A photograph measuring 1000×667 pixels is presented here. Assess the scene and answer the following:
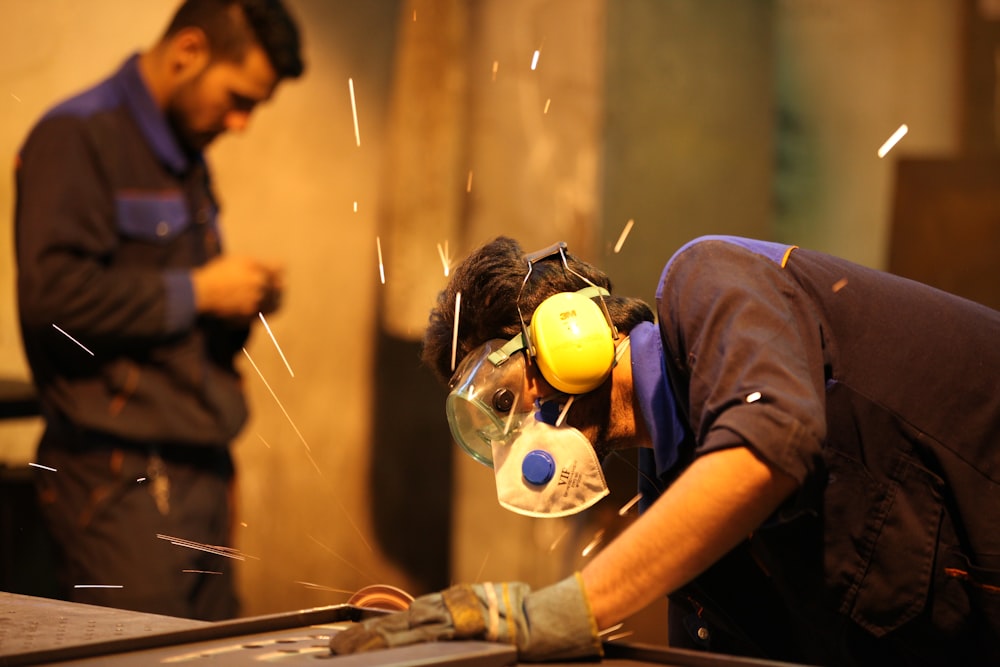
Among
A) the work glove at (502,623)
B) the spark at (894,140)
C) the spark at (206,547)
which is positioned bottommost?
the spark at (206,547)

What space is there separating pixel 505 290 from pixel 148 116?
189 centimetres

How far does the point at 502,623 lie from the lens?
1.36 meters

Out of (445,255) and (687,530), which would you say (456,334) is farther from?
(445,255)

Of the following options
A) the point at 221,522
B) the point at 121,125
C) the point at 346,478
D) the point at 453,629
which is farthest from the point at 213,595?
the point at 453,629

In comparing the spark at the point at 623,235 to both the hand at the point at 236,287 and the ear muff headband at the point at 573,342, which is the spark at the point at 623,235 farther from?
the ear muff headband at the point at 573,342

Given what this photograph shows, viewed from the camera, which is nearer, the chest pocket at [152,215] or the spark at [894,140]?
the chest pocket at [152,215]

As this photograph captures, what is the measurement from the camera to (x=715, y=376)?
1.37m

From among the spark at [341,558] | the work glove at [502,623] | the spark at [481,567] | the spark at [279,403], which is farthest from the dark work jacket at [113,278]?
the work glove at [502,623]

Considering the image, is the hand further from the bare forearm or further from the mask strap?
the bare forearm

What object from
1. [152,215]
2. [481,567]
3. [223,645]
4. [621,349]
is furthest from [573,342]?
[481,567]

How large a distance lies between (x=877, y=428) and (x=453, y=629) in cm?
69

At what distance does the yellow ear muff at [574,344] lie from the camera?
5.41 feet

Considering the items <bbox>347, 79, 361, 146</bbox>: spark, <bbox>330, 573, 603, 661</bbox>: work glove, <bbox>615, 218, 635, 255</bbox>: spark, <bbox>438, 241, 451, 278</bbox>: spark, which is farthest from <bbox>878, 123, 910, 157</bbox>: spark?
<bbox>330, 573, 603, 661</bbox>: work glove

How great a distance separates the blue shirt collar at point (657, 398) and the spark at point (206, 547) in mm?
1893
